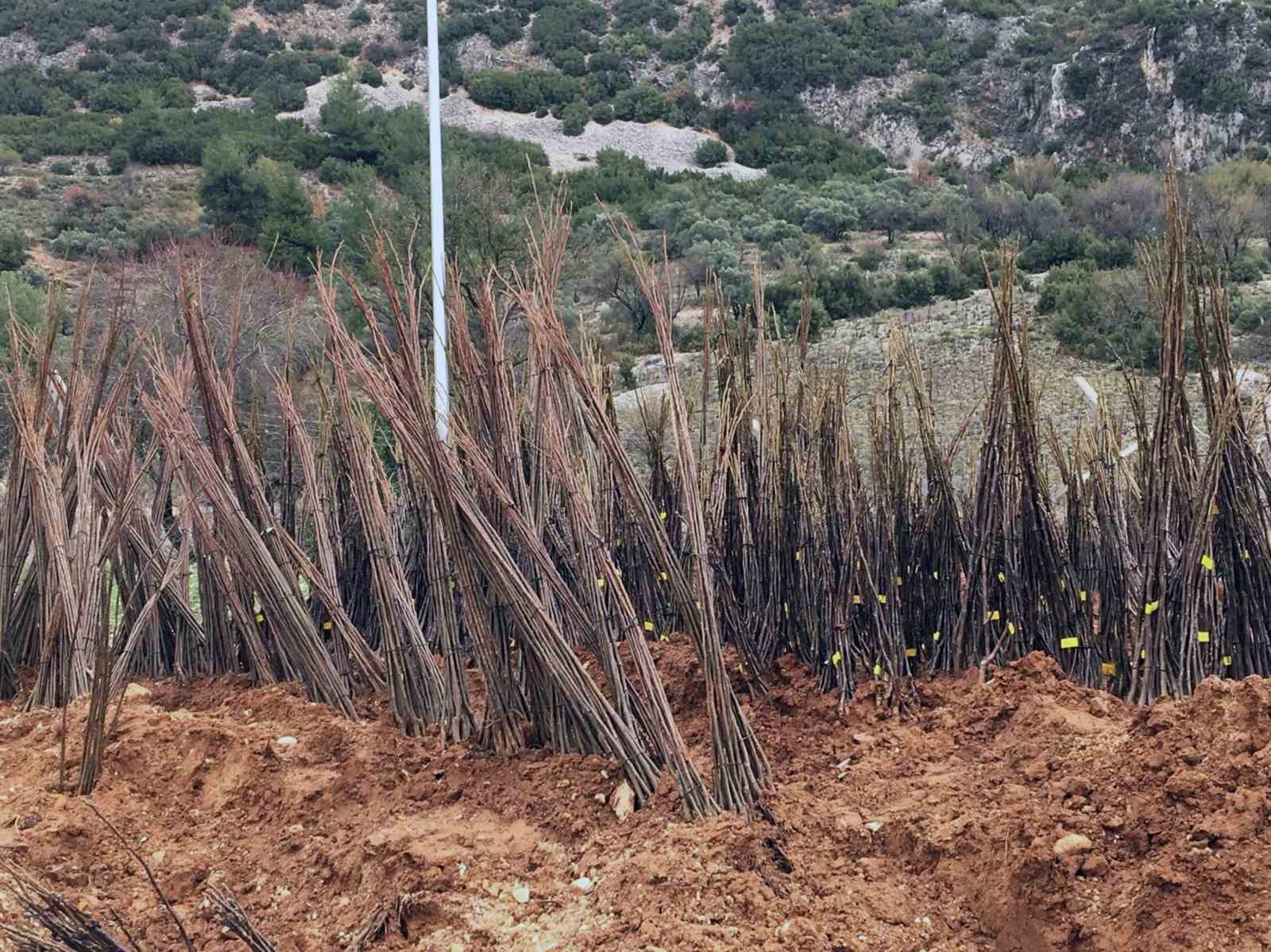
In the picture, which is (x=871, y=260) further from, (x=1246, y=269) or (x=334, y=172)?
(x=334, y=172)

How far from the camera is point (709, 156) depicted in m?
24.7

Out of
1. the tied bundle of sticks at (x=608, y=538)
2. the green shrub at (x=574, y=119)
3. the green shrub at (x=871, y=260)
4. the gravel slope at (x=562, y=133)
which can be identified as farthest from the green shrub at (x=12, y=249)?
the tied bundle of sticks at (x=608, y=538)

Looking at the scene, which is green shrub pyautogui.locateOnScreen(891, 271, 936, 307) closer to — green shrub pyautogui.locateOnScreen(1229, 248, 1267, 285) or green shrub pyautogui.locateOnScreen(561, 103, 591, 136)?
green shrub pyautogui.locateOnScreen(1229, 248, 1267, 285)

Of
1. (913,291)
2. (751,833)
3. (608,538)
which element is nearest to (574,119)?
(913,291)

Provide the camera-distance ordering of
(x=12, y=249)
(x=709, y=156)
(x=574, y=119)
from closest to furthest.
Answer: (x=12, y=249) < (x=709, y=156) < (x=574, y=119)

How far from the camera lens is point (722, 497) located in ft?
10.6

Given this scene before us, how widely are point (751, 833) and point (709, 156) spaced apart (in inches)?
937

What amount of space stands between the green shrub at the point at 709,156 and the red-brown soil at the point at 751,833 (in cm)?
2281

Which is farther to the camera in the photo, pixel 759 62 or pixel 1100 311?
pixel 759 62

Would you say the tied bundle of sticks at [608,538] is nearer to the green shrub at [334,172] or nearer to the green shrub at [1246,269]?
the green shrub at [1246,269]

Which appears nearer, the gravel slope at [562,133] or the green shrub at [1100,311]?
the green shrub at [1100,311]

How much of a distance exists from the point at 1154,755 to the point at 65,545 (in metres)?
2.86

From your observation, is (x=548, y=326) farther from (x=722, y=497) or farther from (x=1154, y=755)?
(x=1154, y=755)

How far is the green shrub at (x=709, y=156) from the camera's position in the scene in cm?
2473
